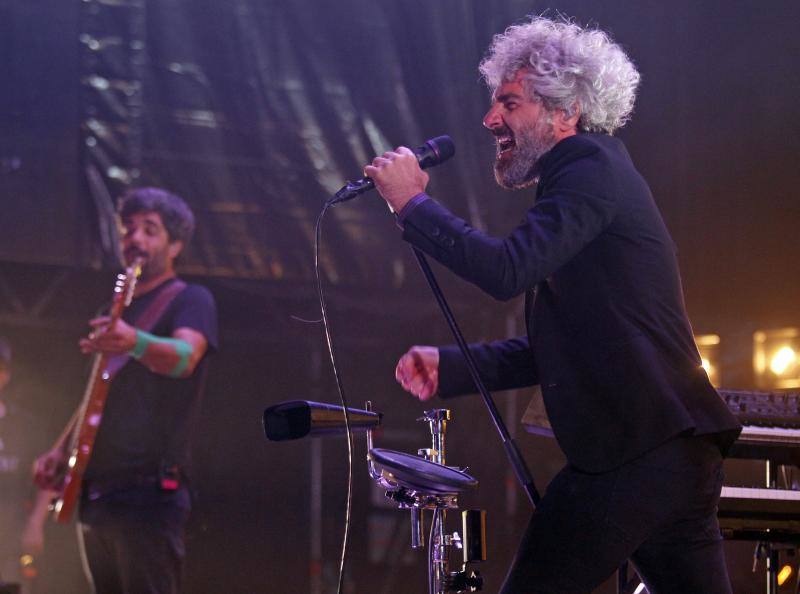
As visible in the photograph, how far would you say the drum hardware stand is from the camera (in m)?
1.59

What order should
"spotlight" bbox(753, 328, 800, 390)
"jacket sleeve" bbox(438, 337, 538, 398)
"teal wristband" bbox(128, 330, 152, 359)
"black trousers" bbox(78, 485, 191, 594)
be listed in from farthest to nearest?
"spotlight" bbox(753, 328, 800, 390) < "teal wristband" bbox(128, 330, 152, 359) < "black trousers" bbox(78, 485, 191, 594) < "jacket sleeve" bbox(438, 337, 538, 398)

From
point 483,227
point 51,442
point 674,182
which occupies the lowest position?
point 51,442

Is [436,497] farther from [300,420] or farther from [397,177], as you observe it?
[397,177]

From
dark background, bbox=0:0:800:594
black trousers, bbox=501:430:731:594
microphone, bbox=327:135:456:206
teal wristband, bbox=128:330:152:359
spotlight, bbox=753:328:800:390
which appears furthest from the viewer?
spotlight, bbox=753:328:800:390

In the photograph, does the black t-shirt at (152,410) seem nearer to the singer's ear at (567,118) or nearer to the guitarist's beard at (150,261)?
the guitarist's beard at (150,261)

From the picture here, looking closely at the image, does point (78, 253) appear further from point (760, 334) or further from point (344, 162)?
point (760, 334)

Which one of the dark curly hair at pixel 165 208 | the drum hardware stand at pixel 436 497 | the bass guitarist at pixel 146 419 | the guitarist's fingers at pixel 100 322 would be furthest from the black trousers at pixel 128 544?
the drum hardware stand at pixel 436 497

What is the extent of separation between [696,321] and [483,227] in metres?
1.17

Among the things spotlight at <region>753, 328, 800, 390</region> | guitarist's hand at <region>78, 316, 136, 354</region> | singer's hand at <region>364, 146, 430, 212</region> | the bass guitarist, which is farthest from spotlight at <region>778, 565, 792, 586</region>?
singer's hand at <region>364, 146, 430, 212</region>

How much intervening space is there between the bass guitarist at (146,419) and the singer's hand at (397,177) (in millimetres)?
2195

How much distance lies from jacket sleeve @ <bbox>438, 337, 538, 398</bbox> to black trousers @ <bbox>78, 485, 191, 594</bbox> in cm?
199

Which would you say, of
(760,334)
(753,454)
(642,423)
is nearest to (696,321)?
(760,334)

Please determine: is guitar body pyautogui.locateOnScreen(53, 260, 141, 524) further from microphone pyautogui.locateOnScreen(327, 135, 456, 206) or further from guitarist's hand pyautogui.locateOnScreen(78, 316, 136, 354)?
microphone pyautogui.locateOnScreen(327, 135, 456, 206)

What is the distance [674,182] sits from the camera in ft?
14.8
